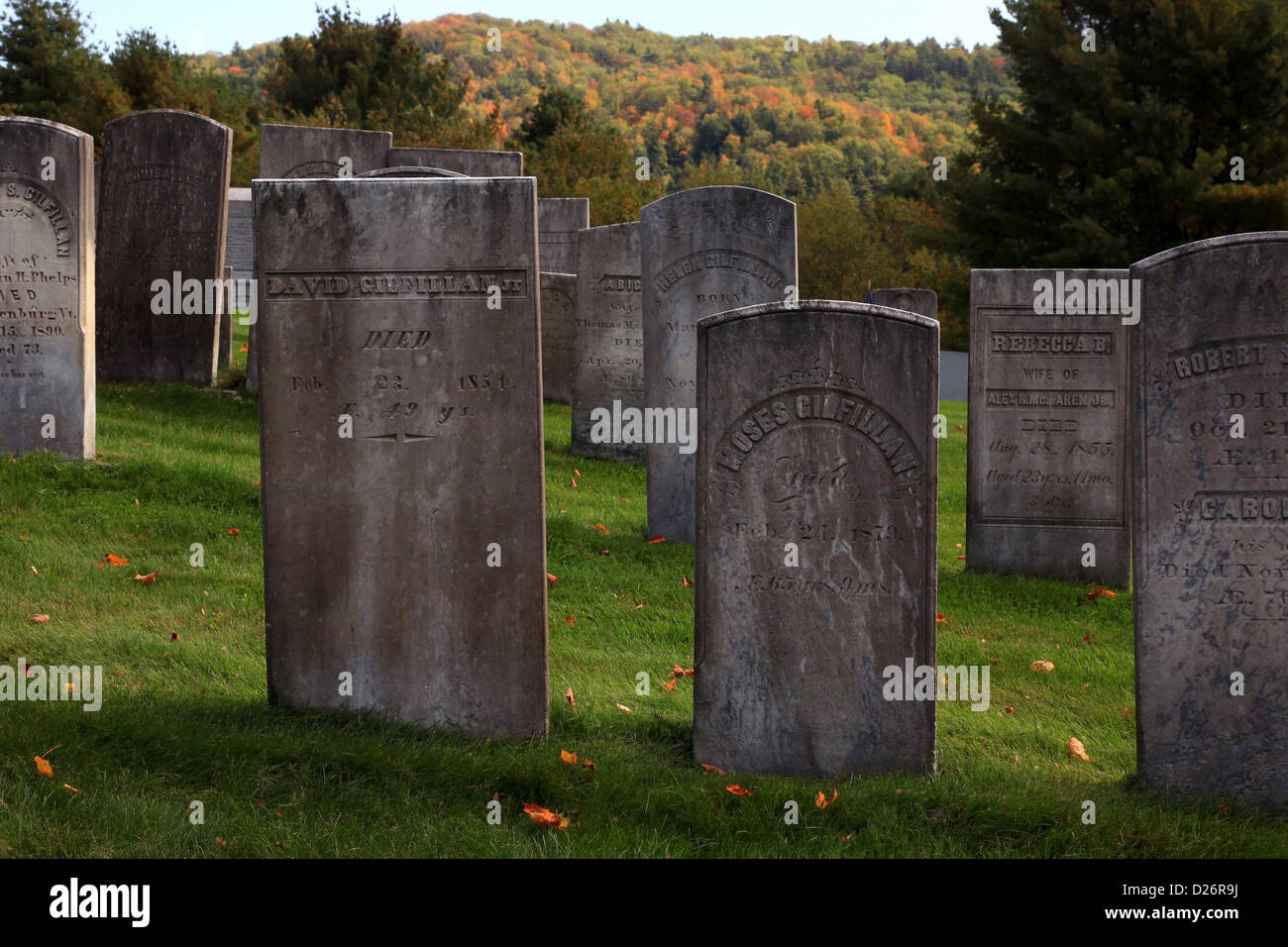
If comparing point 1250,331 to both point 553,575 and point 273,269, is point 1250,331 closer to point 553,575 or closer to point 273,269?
point 273,269

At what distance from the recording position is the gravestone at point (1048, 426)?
7.94m

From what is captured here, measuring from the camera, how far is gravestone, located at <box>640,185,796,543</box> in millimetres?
8031

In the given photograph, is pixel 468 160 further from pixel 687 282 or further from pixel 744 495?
pixel 744 495

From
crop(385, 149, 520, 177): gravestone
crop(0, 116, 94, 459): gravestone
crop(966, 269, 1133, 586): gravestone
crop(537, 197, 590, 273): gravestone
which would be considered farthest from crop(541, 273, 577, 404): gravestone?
crop(966, 269, 1133, 586): gravestone

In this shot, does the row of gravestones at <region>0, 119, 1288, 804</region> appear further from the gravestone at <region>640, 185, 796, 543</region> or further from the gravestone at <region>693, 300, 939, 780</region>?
the gravestone at <region>640, 185, 796, 543</region>

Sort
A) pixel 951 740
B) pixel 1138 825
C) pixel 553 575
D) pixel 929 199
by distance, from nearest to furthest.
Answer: pixel 1138 825
pixel 951 740
pixel 553 575
pixel 929 199

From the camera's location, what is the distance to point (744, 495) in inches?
171

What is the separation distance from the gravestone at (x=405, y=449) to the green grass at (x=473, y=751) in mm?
252

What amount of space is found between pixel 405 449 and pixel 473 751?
1150mm

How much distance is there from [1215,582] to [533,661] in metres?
2.51

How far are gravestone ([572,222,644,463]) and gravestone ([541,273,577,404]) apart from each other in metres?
1.10

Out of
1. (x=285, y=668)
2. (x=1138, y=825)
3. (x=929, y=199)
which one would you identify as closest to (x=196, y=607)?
(x=285, y=668)

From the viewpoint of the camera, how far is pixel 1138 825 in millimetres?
3805

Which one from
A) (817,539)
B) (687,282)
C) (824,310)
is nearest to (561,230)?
(687,282)
